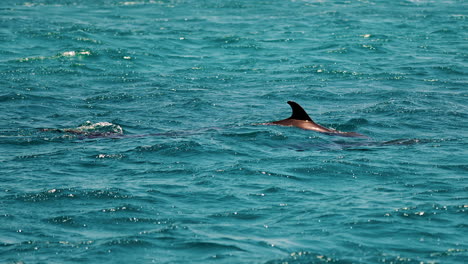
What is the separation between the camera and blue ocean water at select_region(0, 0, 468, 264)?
1069 centimetres

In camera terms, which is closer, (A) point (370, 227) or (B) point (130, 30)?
(A) point (370, 227)

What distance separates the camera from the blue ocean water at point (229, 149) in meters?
10.7

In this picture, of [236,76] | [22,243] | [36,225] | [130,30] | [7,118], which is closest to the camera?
[22,243]

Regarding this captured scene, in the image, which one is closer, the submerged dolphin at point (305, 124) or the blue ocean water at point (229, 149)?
the blue ocean water at point (229, 149)

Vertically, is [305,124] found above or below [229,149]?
above

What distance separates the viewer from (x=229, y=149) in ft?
52.1

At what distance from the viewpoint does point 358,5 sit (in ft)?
147

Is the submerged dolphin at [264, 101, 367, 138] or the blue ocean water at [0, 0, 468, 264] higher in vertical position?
the submerged dolphin at [264, 101, 367, 138]

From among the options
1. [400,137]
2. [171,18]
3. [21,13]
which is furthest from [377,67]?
[21,13]

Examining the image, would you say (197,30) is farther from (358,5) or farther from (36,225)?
(36,225)

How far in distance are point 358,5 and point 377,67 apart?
18.4 meters

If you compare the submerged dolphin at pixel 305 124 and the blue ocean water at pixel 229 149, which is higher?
the submerged dolphin at pixel 305 124

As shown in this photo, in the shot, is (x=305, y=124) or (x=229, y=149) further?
(x=305, y=124)

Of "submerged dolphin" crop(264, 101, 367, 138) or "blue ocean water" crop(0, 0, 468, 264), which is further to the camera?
"submerged dolphin" crop(264, 101, 367, 138)
